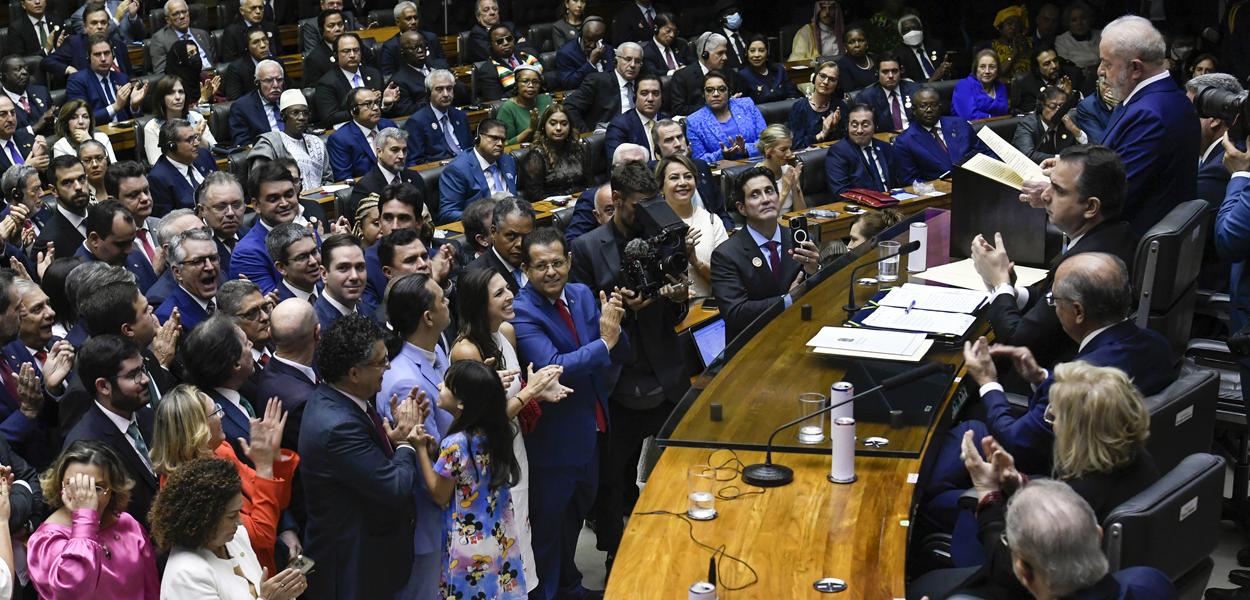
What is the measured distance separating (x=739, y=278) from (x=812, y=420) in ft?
4.54

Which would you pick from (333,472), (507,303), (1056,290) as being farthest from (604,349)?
(1056,290)

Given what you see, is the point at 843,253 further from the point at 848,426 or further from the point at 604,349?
the point at 848,426

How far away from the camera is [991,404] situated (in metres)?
4.08

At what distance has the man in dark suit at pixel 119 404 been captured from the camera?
13.2 feet

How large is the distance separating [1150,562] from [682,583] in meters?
1.17

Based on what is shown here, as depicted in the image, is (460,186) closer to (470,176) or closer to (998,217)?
(470,176)

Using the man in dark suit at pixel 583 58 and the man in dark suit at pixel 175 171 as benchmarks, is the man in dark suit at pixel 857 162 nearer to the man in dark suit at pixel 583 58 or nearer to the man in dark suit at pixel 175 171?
the man in dark suit at pixel 583 58

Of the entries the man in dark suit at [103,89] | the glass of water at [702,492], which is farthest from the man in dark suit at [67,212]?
the glass of water at [702,492]

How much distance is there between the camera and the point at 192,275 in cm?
537

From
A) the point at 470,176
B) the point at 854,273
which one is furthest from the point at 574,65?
the point at 854,273

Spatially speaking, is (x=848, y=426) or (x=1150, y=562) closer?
(x=1150, y=562)

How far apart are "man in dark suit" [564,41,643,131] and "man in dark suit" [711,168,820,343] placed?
17.5 ft

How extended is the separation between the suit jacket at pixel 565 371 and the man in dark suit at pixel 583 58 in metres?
7.31

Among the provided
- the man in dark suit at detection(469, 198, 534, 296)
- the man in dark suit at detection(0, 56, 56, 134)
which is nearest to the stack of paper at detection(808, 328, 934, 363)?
the man in dark suit at detection(469, 198, 534, 296)
